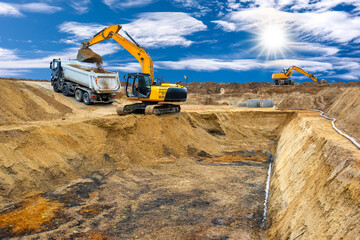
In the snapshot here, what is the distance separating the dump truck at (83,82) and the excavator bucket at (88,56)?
1.80 feet

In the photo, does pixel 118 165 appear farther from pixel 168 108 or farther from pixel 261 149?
pixel 261 149

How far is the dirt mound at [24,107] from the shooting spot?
12.8 m

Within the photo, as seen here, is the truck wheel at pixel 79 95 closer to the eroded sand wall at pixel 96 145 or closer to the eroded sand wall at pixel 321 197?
the eroded sand wall at pixel 96 145

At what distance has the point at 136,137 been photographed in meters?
12.9

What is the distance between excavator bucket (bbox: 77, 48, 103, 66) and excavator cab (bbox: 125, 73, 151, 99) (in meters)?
8.13

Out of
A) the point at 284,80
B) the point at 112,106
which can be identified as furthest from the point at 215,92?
the point at 112,106

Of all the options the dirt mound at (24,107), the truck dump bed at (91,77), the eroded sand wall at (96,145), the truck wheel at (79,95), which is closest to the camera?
the eroded sand wall at (96,145)

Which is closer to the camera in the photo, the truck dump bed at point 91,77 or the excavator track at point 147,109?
the excavator track at point 147,109

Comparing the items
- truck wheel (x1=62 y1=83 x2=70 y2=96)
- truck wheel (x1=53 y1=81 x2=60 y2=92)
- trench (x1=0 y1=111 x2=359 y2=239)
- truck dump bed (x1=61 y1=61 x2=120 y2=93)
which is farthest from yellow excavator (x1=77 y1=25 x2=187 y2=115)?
truck wheel (x1=53 y1=81 x2=60 y2=92)

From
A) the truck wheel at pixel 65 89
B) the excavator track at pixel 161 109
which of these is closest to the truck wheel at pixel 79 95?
the truck wheel at pixel 65 89

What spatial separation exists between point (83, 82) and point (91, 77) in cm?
109

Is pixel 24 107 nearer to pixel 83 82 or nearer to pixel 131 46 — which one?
pixel 83 82

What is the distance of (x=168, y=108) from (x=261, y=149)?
6.11m

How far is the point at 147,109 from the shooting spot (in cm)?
1474
